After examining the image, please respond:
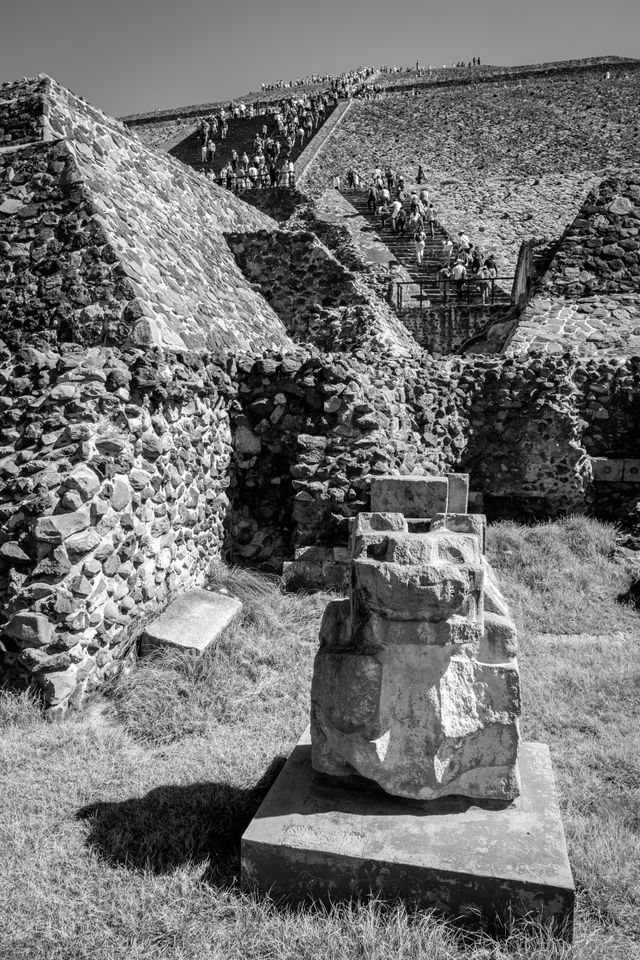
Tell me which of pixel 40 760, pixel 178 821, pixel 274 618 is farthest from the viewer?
pixel 274 618

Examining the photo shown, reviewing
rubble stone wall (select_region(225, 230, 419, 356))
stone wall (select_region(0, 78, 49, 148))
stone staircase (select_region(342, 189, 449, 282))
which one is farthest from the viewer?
stone staircase (select_region(342, 189, 449, 282))

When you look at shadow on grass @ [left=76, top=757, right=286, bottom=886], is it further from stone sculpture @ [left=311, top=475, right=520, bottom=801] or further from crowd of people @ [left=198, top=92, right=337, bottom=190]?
crowd of people @ [left=198, top=92, right=337, bottom=190]

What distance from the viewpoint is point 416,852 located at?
2594 mm

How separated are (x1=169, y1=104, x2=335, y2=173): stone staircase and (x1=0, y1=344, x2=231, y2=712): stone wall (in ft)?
116

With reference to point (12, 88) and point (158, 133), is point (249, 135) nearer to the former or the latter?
point (158, 133)

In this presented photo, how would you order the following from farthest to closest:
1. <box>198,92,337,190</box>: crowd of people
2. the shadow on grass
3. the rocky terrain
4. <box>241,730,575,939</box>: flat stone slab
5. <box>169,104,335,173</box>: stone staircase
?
1. <box>169,104,335,173</box>: stone staircase
2. <box>198,92,337,190</box>: crowd of people
3. the rocky terrain
4. the shadow on grass
5. <box>241,730,575,939</box>: flat stone slab

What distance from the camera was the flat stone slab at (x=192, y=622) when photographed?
191 inches

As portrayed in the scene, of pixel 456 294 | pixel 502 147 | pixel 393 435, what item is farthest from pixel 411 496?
pixel 502 147

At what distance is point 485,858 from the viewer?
2.56 metres

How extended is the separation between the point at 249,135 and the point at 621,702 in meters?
44.0

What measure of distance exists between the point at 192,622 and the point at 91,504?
1.14 m

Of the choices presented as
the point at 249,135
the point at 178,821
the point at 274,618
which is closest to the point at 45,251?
the point at 274,618

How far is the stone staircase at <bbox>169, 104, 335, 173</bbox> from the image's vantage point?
131 ft

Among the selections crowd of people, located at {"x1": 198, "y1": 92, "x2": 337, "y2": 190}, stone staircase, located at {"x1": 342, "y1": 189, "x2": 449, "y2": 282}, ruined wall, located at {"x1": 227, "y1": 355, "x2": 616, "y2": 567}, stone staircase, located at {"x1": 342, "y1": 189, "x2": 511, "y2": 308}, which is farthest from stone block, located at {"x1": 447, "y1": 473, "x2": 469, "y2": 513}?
crowd of people, located at {"x1": 198, "y1": 92, "x2": 337, "y2": 190}
